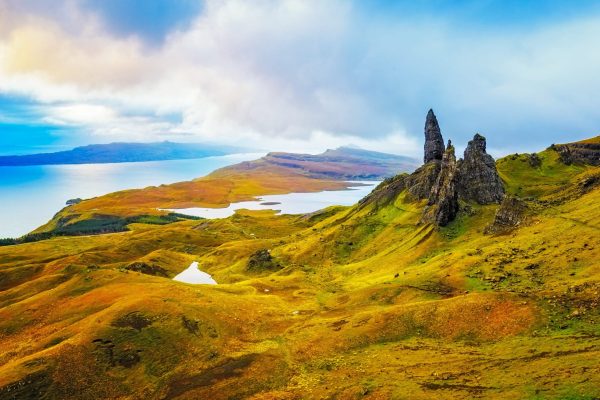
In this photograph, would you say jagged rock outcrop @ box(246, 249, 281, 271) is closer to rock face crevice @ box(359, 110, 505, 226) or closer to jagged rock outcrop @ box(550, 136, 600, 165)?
rock face crevice @ box(359, 110, 505, 226)

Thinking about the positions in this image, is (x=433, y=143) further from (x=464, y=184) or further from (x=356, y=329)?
(x=356, y=329)

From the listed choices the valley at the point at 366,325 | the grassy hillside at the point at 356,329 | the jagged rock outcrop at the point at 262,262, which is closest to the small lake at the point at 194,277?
the jagged rock outcrop at the point at 262,262

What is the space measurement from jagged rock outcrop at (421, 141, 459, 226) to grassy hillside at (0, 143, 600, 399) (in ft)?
30.8

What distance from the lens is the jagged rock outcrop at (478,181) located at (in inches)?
5502

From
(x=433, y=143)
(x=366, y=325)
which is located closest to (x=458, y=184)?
(x=433, y=143)

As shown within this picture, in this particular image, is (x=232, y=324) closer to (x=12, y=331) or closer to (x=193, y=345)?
(x=193, y=345)

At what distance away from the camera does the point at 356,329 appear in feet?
237

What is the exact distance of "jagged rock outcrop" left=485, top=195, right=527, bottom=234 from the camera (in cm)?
10638

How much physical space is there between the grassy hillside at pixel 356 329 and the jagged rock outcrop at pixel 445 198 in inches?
369

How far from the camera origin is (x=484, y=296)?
69938mm

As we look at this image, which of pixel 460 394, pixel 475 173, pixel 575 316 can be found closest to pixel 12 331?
pixel 460 394

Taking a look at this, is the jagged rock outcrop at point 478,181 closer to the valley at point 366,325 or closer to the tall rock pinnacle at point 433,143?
the valley at point 366,325

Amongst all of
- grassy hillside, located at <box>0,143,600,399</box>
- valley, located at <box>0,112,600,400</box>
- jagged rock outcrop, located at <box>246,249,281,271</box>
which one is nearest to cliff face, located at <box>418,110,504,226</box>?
valley, located at <box>0,112,600,400</box>

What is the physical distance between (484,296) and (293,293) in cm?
5176
